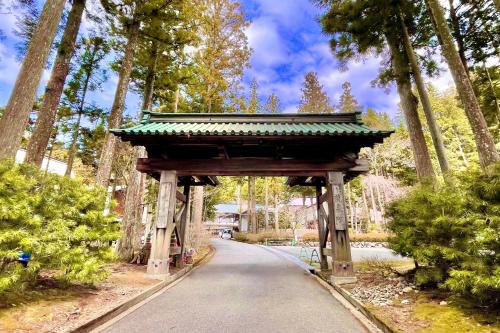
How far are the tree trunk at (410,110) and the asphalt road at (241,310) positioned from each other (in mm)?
4375

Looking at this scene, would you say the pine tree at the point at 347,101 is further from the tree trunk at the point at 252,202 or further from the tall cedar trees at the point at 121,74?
the tall cedar trees at the point at 121,74

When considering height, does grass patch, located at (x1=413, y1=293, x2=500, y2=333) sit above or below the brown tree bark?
below

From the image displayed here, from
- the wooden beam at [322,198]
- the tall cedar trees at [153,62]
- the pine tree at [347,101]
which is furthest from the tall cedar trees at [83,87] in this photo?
the pine tree at [347,101]

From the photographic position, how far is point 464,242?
379 cm

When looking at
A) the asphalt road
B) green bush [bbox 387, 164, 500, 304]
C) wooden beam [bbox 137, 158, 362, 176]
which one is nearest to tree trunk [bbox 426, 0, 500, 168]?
green bush [bbox 387, 164, 500, 304]

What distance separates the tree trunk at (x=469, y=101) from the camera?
16.2ft

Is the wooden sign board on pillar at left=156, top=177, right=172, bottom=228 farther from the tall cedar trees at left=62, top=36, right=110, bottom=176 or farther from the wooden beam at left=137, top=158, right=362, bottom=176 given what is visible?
the tall cedar trees at left=62, top=36, right=110, bottom=176

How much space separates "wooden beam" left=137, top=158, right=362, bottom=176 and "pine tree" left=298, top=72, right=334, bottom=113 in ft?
63.0

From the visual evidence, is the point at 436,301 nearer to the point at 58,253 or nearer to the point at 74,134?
the point at 58,253

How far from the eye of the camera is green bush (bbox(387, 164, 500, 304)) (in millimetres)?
3201

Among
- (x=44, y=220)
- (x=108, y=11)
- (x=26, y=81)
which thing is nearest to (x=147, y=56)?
(x=108, y=11)

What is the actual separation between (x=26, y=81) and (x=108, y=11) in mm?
5049

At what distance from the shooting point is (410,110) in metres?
7.53

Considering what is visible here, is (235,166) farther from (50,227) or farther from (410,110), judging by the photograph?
(410,110)
